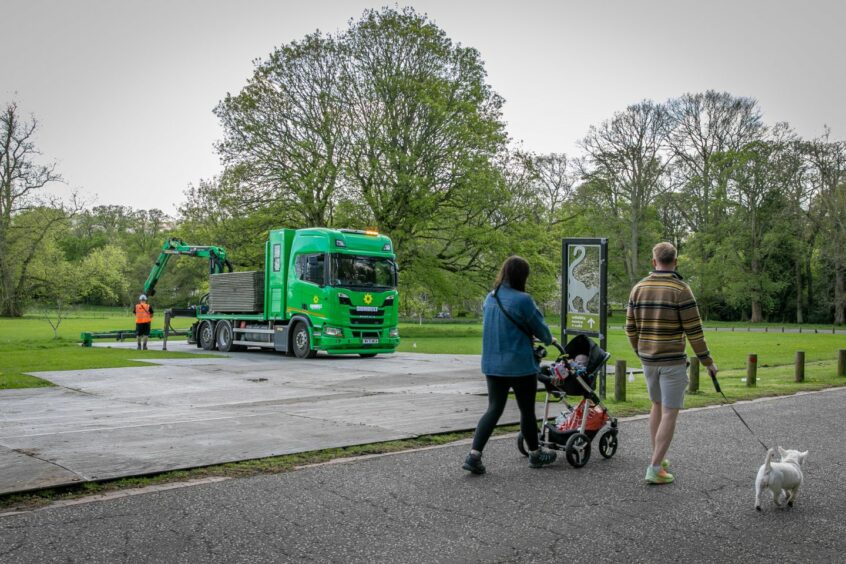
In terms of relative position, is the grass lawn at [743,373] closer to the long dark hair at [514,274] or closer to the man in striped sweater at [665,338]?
the man in striped sweater at [665,338]

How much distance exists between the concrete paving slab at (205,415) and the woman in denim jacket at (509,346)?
73.6 inches

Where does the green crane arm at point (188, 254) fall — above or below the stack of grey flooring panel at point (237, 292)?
above

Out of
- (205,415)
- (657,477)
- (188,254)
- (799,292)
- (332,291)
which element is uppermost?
(188,254)

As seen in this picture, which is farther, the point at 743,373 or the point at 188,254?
the point at 188,254

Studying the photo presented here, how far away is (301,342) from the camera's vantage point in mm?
21891

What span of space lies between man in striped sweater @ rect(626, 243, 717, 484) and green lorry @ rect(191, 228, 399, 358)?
15.2 m

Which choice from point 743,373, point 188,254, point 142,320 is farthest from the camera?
point 188,254

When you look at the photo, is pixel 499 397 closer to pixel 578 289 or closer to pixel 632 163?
pixel 578 289

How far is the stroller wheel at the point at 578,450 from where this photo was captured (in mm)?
6625

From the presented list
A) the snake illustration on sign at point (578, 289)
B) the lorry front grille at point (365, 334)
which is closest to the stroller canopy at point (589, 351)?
the snake illustration on sign at point (578, 289)

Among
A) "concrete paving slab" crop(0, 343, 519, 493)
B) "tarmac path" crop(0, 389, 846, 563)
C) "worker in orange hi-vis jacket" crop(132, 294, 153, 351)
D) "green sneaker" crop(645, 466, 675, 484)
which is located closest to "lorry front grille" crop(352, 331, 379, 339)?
"concrete paving slab" crop(0, 343, 519, 493)

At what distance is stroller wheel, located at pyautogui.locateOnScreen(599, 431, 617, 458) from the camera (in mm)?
7078

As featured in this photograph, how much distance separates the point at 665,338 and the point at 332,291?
15338 mm

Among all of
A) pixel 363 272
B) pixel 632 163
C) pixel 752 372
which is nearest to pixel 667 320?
pixel 752 372
